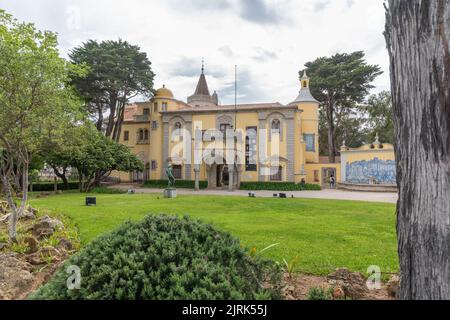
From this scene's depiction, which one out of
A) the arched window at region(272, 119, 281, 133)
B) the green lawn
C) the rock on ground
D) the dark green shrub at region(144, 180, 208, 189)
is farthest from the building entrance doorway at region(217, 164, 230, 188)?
the rock on ground

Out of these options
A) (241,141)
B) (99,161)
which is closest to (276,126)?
(241,141)

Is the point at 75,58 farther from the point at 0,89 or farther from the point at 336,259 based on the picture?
the point at 336,259

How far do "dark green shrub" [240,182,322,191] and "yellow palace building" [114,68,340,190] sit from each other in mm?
1068

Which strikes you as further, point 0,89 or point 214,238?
point 0,89

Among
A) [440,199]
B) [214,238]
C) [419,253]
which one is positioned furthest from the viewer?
[214,238]

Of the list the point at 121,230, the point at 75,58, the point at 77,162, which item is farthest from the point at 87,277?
the point at 75,58

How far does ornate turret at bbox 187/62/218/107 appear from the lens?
137ft

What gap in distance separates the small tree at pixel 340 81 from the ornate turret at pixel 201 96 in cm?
1481

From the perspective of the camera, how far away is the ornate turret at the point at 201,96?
1646 inches

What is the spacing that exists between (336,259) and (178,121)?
30.4 meters

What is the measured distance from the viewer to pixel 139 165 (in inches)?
1144

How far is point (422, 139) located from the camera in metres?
2.30

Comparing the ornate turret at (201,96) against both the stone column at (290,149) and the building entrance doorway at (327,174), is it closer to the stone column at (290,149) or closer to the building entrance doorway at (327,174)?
the stone column at (290,149)

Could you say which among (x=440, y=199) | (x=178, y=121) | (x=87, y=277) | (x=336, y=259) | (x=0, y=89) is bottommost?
(x=336, y=259)
